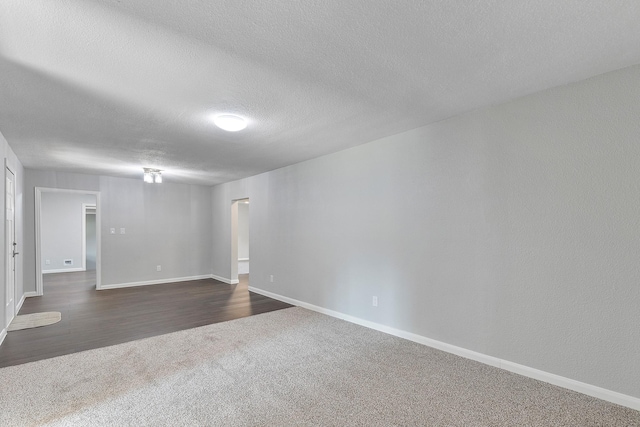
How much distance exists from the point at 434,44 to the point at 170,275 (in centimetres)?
720

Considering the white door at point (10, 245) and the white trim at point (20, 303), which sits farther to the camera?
the white trim at point (20, 303)

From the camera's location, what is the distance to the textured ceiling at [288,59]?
5.16 feet

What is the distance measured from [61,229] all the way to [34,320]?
19.1 feet

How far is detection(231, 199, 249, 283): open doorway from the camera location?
700cm

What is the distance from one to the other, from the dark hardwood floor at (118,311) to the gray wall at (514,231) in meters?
1.95

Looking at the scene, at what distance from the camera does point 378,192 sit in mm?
3744

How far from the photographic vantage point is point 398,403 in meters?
2.18

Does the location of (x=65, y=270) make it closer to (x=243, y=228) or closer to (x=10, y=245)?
(x=243, y=228)

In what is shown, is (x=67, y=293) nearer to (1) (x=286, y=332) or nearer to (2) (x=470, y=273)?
(1) (x=286, y=332)

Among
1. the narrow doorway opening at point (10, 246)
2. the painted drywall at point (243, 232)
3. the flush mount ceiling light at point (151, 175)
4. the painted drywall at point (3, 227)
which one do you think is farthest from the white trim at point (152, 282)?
the flush mount ceiling light at point (151, 175)

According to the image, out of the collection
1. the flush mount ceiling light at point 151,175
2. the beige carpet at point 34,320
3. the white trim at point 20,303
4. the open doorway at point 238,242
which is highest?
the flush mount ceiling light at point 151,175

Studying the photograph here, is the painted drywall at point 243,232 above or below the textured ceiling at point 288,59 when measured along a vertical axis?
below

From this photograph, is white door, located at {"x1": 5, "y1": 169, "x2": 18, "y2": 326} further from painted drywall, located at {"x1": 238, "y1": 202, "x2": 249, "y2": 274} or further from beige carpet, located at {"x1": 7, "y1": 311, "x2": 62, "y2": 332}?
painted drywall, located at {"x1": 238, "y1": 202, "x2": 249, "y2": 274}

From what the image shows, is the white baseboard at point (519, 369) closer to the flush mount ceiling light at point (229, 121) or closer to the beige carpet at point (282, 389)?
the beige carpet at point (282, 389)
